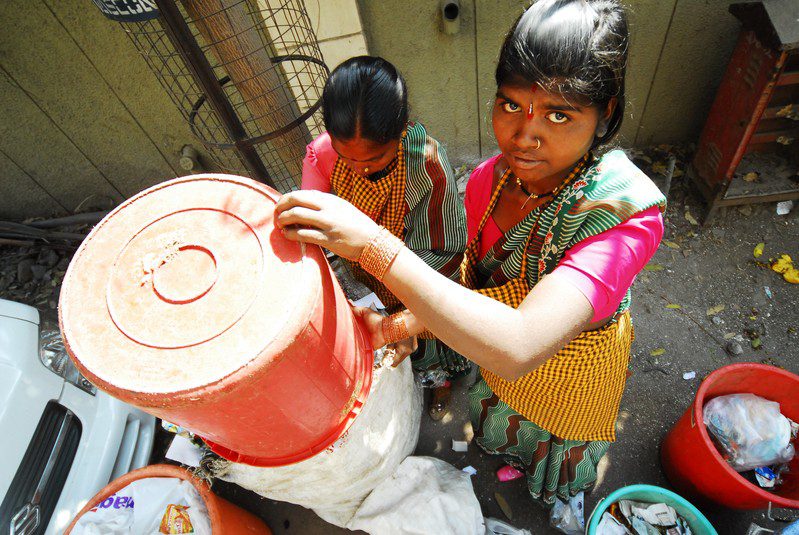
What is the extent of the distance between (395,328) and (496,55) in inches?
103

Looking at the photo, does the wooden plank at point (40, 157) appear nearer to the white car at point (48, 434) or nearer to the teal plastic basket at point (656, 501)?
the white car at point (48, 434)

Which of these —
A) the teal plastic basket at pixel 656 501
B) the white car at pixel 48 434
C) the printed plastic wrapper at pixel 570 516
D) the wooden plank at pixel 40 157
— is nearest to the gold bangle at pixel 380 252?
the teal plastic basket at pixel 656 501

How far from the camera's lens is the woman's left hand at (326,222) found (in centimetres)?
101

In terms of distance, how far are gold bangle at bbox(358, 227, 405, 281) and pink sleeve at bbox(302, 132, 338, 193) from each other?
101cm

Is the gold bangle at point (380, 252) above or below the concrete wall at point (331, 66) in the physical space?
above

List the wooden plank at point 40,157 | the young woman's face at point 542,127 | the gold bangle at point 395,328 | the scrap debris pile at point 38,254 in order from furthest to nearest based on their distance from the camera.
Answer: the scrap debris pile at point 38,254, the wooden plank at point 40,157, the gold bangle at point 395,328, the young woman's face at point 542,127

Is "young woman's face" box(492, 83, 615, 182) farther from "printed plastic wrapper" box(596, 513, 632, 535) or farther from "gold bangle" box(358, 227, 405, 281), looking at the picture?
"printed plastic wrapper" box(596, 513, 632, 535)

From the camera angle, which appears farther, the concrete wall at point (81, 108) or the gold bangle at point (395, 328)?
the concrete wall at point (81, 108)

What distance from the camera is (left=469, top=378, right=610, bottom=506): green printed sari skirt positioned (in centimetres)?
192

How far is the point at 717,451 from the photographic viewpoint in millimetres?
1904

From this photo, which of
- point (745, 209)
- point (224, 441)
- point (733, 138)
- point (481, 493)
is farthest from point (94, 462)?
point (745, 209)

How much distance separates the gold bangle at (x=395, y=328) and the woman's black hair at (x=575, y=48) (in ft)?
2.60

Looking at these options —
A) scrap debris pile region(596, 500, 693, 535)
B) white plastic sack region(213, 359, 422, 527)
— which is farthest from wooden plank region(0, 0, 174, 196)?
scrap debris pile region(596, 500, 693, 535)

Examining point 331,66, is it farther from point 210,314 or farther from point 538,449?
point 538,449
